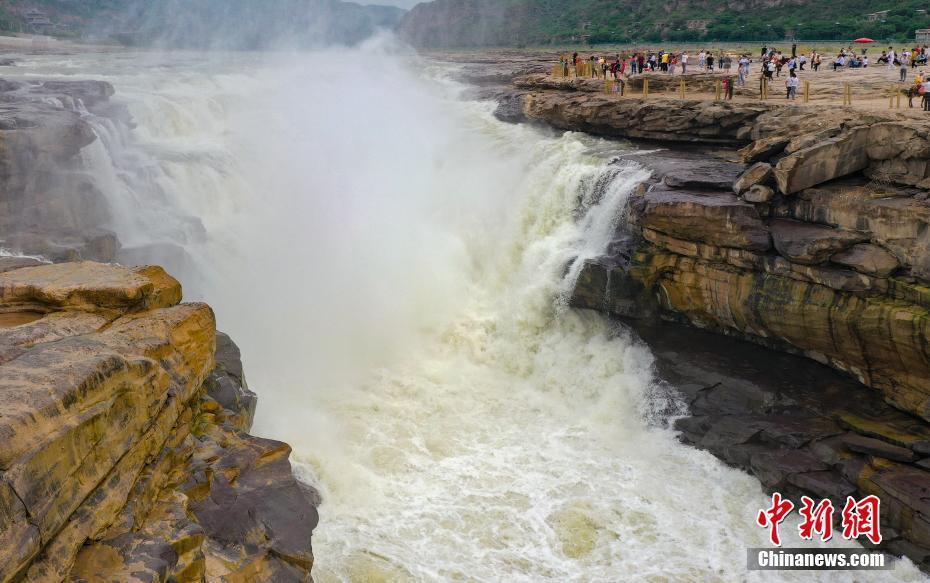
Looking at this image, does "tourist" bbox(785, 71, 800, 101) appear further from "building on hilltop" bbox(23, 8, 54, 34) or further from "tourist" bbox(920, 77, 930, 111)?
"building on hilltop" bbox(23, 8, 54, 34)

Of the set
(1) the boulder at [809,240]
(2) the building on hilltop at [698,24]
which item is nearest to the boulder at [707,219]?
(1) the boulder at [809,240]

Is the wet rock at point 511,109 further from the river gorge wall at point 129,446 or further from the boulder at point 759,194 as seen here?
the river gorge wall at point 129,446

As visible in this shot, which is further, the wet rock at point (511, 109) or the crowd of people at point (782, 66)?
the wet rock at point (511, 109)

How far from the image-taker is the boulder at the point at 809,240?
489 inches

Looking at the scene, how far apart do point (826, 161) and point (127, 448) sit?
1146 cm

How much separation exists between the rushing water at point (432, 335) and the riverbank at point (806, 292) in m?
0.76

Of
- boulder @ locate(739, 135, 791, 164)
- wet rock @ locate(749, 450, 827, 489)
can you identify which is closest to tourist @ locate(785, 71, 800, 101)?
boulder @ locate(739, 135, 791, 164)

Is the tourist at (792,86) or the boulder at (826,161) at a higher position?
the tourist at (792,86)

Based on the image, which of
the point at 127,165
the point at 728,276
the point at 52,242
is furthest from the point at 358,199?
the point at 728,276

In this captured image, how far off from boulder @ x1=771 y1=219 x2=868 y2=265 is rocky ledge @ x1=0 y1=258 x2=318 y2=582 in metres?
8.66

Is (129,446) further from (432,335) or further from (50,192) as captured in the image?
(432,335)

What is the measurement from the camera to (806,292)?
12914 millimetres

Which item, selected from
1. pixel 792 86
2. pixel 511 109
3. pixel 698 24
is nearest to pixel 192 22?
pixel 698 24

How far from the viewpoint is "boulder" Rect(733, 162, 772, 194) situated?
13.8m
